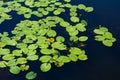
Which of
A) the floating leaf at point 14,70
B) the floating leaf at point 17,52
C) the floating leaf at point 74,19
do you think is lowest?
the floating leaf at point 14,70

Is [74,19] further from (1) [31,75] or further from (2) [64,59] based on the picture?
(1) [31,75]

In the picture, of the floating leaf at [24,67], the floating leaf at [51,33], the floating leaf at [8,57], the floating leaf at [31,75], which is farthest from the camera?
the floating leaf at [51,33]

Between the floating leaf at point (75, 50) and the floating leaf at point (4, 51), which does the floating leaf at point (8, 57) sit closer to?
the floating leaf at point (4, 51)

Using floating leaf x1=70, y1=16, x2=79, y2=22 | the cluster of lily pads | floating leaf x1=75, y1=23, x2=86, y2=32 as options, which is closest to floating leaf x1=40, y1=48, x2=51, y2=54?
the cluster of lily pads

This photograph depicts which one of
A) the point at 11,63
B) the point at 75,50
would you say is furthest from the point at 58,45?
the point at 11,63

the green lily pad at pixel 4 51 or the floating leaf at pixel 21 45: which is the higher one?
the floating leaf at pixel 21 45

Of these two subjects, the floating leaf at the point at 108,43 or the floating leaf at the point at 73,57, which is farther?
the floating leaf at the point at 108,43

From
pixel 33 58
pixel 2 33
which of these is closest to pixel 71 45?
pixel 33 58

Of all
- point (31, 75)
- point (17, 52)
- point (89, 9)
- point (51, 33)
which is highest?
point (89, 9)

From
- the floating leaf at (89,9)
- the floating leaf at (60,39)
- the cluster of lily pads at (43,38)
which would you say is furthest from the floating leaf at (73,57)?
the floating leaf at (89,9)
